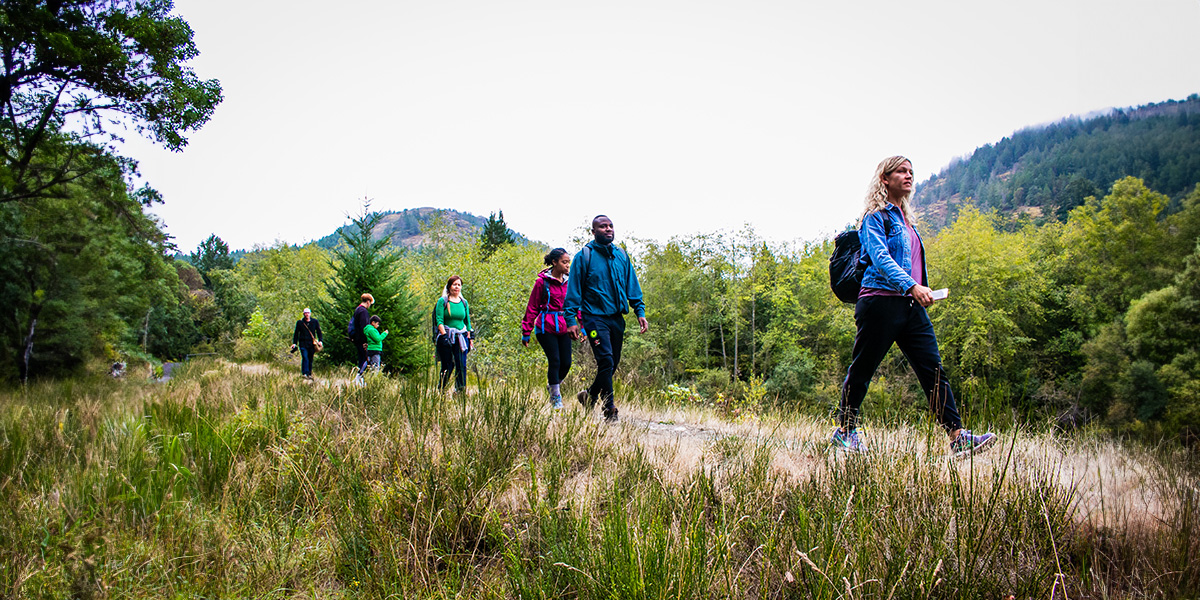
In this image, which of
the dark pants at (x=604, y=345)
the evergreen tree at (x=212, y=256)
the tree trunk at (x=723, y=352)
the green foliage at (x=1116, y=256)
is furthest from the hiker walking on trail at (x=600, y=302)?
the evergreen tree at (x=212, y=256)

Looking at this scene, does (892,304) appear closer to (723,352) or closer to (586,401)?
(586,401)

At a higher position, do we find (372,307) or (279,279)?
(279,279)

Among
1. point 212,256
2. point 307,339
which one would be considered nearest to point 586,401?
point 307,339

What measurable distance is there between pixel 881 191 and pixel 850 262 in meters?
0.51

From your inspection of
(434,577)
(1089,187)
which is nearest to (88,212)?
(434,577)

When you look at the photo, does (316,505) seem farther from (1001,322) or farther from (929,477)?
(1001,322)

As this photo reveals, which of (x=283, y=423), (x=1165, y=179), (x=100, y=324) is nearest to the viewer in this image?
(x=283, y=423)

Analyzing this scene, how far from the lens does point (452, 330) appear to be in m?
7.29

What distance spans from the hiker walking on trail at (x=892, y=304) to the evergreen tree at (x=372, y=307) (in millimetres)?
13617

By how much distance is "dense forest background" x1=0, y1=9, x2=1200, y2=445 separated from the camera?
10.1m

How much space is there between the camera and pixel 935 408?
318cm

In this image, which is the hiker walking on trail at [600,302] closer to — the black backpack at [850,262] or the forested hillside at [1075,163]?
the black backpack at [850,262]

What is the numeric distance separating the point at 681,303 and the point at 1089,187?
228 feet


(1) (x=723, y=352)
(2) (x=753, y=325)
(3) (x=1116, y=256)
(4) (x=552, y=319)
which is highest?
(3) (x=1116, y=256)
